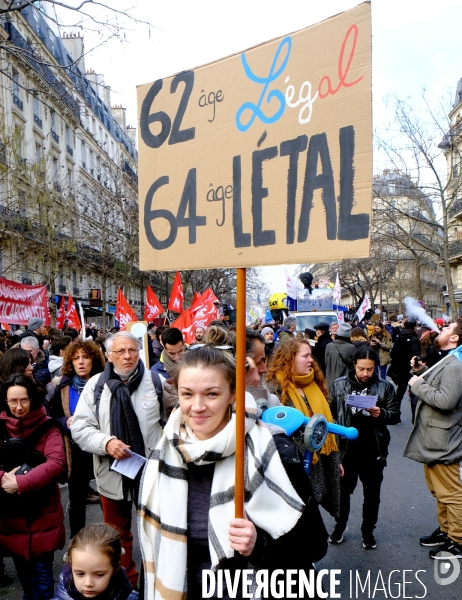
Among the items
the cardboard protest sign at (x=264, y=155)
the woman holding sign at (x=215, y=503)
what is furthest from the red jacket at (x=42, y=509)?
the cardboard protest sign at (x=264, y=155)

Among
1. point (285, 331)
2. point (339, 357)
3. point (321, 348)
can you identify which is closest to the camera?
point (339, 357)

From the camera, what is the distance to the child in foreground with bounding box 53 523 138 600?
243 cm

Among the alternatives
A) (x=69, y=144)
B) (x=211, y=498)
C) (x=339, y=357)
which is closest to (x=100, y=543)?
(x=211, y=498)

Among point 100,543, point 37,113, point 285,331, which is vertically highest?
point 37,113

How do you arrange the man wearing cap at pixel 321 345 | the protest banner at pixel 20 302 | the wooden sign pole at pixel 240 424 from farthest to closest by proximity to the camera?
the man wearing cap at pixel 321 345
the protest banner at pixel 20 302
the wooden sign pole at pixel 240 424

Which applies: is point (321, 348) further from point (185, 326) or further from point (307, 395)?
point (307, 395)

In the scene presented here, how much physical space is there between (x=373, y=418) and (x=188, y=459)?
2917 millimetres

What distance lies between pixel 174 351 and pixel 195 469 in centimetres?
356

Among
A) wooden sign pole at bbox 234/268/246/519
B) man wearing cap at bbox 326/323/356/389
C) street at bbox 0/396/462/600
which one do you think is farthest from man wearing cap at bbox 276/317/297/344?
wooden sign pole at bbox 234/268/246/519

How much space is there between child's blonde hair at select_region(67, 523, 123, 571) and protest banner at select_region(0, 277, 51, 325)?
741cm

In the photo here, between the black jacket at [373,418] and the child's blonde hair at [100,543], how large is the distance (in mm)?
2305

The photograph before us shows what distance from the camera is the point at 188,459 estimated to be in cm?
186

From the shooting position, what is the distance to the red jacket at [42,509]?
10.5ft

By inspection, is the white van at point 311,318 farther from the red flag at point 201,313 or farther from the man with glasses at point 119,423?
the man with glasses at point 119,423
